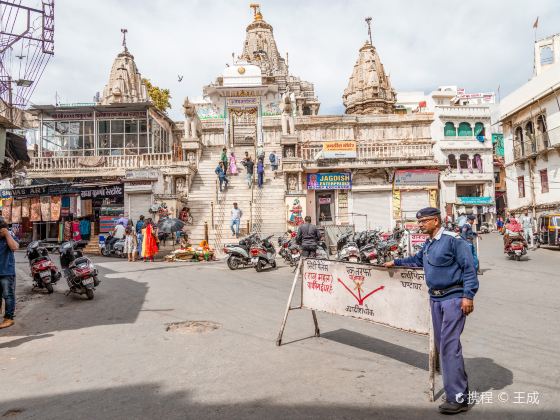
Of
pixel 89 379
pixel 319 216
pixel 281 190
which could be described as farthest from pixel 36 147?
pixel 89 379

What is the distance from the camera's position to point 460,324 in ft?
11.5

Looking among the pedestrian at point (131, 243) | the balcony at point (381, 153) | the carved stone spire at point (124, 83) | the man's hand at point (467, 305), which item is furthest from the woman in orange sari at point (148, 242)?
the carved stone spire at point (124, 83)

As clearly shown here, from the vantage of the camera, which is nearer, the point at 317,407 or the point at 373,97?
the point at 317,407

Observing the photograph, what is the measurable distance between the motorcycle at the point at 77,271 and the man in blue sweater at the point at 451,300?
7.07 m

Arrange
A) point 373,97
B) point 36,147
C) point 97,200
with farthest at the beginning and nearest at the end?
point 373,97, point 36,147, point 97,200

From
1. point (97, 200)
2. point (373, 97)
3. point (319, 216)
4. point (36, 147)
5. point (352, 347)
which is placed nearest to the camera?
point (352, 347)

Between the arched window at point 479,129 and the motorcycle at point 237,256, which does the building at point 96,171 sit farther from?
the arched window at point 479,129

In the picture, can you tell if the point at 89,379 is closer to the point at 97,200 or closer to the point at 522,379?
the point at 522,379

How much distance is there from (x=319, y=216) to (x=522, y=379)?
18.6 metres

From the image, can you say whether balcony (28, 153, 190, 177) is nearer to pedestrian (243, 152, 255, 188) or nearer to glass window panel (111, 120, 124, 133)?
glass window panel (111, 120, 124, 133)

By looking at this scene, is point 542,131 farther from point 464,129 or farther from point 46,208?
point 46,208

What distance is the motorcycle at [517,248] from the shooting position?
13750 mm

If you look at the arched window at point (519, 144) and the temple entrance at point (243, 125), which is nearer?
the arched window at point (519, 144)

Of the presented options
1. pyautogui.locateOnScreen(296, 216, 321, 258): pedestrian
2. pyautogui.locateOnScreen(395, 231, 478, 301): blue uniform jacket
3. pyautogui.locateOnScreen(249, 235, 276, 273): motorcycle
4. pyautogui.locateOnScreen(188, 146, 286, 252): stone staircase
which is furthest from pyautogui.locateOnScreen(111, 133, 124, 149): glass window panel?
pyautogui.locateOnScreen(395, 231, 478, 301): blue uniform jacket
